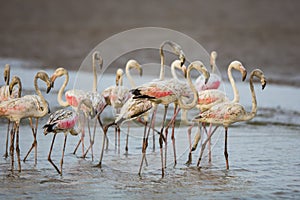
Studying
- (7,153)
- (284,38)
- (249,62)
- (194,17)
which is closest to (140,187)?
(7,153)

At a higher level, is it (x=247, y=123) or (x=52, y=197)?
(x=247, y=123)

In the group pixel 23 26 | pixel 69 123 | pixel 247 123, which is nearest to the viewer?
pixel 69 123

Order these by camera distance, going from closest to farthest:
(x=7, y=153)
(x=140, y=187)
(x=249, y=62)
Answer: (x=140, y=187)
(x=7, y=153)
(x=249, y=62)

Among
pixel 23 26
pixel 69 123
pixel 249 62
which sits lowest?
pixel 69 123

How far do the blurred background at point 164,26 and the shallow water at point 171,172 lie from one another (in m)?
7.94

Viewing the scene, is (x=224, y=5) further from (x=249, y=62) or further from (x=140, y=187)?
(x=140, y=187)

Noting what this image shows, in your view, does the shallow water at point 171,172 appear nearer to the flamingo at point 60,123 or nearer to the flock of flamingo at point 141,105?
the flock of flamingo at point 141,105

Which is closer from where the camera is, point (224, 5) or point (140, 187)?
point (140, 187)

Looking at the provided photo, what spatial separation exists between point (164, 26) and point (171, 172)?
21658 mm

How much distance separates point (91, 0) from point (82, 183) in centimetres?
2881

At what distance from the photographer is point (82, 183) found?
8.52 m

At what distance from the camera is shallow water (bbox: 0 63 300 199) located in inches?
317

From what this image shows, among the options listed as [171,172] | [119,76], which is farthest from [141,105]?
[119,76]

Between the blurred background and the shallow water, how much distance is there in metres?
7.94
